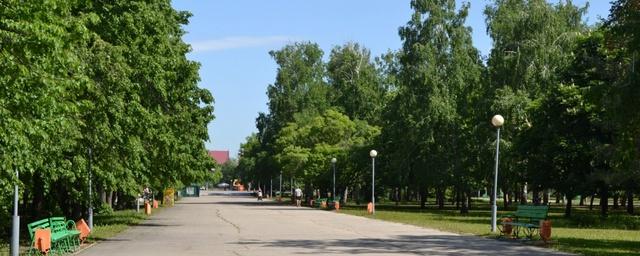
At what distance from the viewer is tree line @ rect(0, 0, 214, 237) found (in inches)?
491

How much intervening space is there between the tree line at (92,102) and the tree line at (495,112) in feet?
40.7

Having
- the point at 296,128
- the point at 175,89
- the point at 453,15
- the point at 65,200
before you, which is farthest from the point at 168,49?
the point at 296,128

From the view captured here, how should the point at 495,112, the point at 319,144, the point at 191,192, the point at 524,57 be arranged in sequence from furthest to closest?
the point at 191,192 → the point at 319,144 → the point at 524,57 → the point at 495,112

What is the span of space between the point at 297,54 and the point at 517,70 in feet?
151

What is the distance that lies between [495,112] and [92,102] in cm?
3330

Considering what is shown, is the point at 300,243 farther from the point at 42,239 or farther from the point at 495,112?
the point at 495,112

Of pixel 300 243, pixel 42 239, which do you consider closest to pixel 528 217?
pixel 300 243

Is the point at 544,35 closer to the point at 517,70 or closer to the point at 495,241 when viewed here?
the point at 517,70

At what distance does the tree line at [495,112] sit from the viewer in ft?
94.3

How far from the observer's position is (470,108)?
2203 inches

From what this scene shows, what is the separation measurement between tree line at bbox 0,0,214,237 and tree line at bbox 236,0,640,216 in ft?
40.7

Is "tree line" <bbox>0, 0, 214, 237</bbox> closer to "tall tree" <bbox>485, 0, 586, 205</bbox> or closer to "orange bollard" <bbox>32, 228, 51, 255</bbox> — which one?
"orange bollard" <bbox>32, 228, 51, 255</bbox>

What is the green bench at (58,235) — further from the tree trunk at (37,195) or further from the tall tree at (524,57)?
the tall tree at (524,57)

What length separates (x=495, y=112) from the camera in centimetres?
4925
